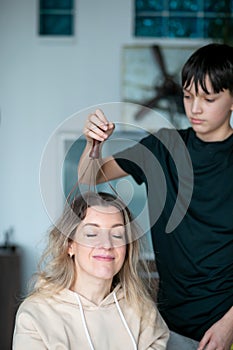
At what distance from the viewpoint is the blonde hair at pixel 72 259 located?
1724 mm

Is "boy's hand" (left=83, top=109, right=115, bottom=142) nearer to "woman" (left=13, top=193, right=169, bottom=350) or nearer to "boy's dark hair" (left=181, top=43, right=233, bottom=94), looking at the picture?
"woman" (left=13, top=193, right=169, bottom=350)

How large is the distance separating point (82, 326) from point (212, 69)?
27.6 inches

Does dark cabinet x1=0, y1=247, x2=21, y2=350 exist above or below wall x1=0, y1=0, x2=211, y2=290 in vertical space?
below

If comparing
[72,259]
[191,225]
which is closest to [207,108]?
[191,225]

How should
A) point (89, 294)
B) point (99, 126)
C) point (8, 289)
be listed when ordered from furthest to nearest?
point (8, 289) < point (89, 294) < point (99, 126)

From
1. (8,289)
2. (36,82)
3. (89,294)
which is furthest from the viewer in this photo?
(36,82)

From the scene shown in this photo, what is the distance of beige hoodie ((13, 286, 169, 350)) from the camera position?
164 cm

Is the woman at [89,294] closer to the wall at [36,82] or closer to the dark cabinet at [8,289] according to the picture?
the dark cabinet at [8,289]

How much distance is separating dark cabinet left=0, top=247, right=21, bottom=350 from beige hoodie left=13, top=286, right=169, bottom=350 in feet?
8.14

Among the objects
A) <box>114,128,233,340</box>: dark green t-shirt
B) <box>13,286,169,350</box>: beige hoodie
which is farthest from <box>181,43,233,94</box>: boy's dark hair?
<box>13,286,169,350</box>: beige hoodie

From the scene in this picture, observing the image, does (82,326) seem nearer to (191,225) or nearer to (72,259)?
(72,259)

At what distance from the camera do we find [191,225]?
1.79m

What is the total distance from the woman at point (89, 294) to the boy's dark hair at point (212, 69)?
36 cm

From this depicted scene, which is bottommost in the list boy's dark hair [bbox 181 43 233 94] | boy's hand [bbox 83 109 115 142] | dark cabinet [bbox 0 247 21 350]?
dark cabinet [bbox 0 247 21 350]
